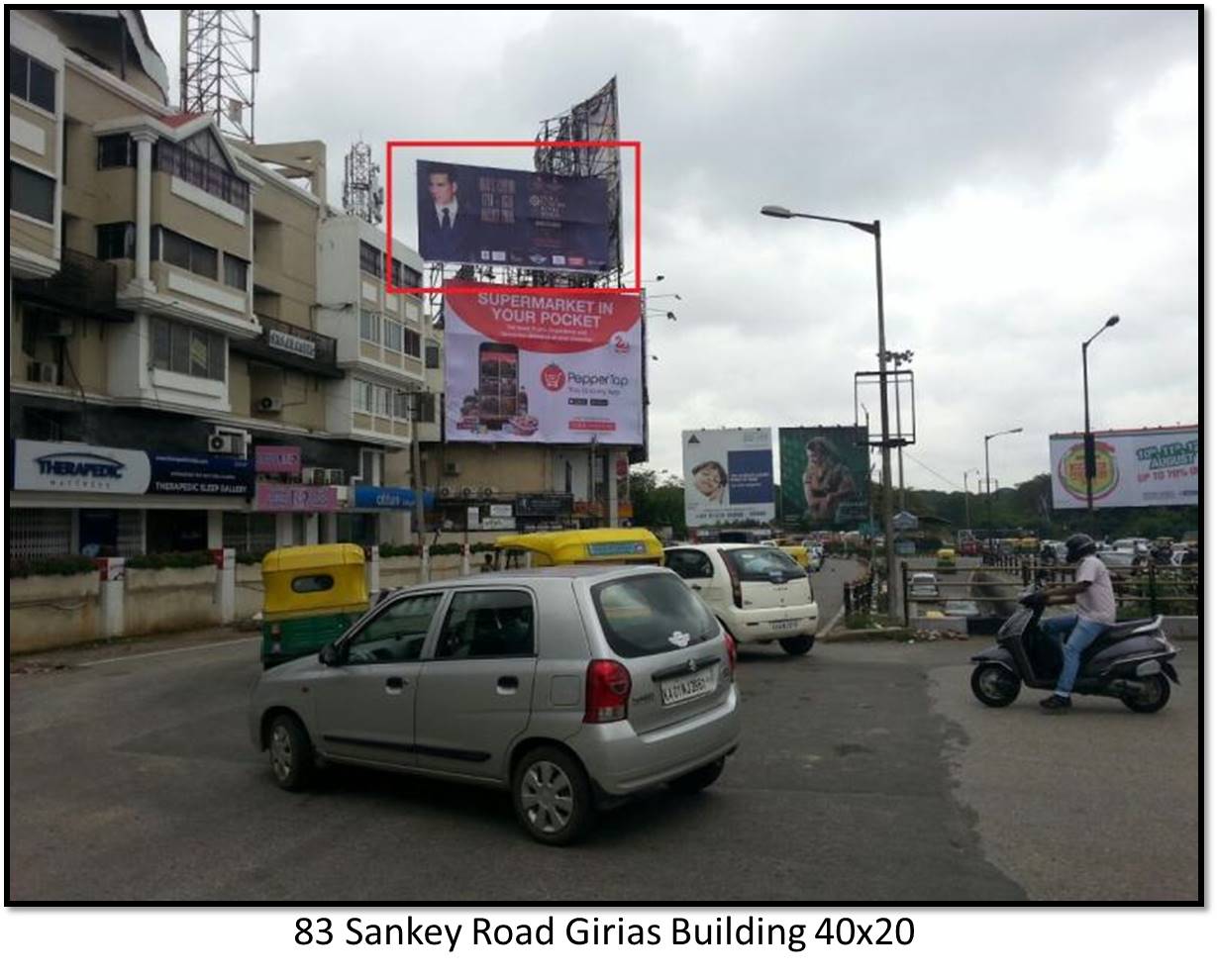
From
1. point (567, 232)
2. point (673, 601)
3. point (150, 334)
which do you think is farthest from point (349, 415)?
point (673, 601)

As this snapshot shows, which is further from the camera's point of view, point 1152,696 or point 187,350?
point 187,350

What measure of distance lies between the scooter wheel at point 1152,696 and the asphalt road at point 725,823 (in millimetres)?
204

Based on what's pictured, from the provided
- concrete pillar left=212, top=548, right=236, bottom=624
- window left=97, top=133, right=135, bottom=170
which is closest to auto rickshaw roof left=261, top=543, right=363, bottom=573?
concrete pillar left=212, top=548, right=236, bottom=624

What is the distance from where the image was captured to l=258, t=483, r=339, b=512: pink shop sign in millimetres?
32469

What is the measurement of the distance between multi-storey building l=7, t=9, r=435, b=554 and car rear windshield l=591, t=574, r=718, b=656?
20426 millimetres

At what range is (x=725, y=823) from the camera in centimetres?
557

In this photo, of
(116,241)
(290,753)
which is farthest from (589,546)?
(116,241)

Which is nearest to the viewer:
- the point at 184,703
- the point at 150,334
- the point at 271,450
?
the point at 184,703

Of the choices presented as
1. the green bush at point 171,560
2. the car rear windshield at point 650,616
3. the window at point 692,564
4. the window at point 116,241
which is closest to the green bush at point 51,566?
the green bush at point 171,560

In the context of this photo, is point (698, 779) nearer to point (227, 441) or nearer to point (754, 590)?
point (754, 590)

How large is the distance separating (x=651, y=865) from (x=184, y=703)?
743 cm

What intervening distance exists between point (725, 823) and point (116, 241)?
27.2 m

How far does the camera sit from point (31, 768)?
25.0 ft

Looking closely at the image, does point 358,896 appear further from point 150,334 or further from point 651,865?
point 150,334
